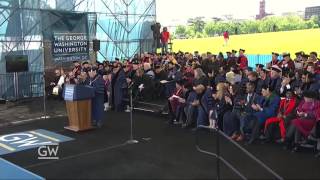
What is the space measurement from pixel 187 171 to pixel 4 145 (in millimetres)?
4840

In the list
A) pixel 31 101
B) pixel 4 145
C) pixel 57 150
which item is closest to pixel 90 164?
pixel 57 150

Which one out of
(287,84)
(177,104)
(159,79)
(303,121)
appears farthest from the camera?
(159,79)

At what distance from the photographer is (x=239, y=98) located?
1016 cm

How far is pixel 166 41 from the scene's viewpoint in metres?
24.3

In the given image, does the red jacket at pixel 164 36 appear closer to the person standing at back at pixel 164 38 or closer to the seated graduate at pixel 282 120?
the person standing at back at pixel 164 38

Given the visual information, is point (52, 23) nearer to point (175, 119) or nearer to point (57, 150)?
point (175, 119)

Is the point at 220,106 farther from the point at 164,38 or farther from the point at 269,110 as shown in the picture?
the point at 164,38

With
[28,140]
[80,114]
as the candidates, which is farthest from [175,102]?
[28,140]

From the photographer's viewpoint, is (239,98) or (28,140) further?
(28,140)

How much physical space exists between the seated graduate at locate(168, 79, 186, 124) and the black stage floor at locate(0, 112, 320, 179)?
789mm

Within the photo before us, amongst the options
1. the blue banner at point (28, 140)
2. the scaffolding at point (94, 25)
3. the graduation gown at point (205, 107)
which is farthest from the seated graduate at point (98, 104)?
the scaffolding at point (94, 25)

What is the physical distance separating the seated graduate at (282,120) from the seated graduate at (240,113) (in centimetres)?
56

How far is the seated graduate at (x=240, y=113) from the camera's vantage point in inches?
385

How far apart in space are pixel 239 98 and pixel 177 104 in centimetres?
224
